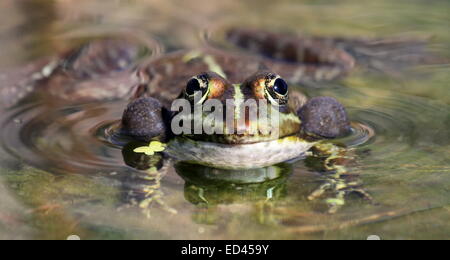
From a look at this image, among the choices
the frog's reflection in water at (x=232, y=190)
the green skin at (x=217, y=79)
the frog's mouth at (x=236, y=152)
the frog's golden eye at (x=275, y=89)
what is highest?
the frog's golden eye at (x=275, y=89)

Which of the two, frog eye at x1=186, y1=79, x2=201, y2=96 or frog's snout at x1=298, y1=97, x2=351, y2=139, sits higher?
frog eye at x1=186, y1=79, x2=201, y2=96

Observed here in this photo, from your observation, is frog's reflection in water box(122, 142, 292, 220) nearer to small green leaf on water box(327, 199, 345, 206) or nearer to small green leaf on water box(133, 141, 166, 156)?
small green leaf on water box(133, 141, 166, 156)

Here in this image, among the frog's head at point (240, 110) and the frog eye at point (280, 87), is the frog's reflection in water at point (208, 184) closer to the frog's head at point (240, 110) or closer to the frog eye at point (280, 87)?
the frog's head at point (240, 110)

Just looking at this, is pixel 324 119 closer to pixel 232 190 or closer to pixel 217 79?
pixel 217 79

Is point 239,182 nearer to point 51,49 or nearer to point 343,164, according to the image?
point 343,164

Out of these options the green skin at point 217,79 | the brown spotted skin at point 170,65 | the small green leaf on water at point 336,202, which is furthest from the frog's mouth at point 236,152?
the brown spotted skin at point 170,65

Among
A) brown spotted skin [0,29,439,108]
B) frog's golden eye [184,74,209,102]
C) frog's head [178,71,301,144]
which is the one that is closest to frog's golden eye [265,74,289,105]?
frog's head [178,71,301,144]
